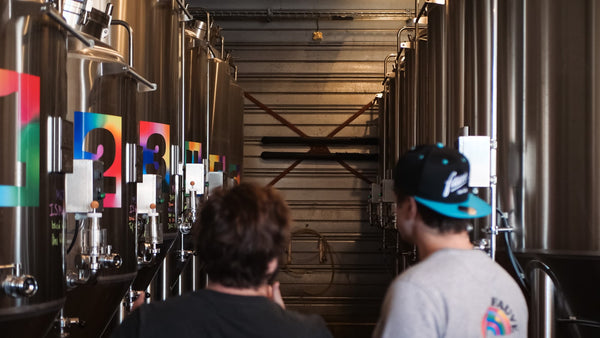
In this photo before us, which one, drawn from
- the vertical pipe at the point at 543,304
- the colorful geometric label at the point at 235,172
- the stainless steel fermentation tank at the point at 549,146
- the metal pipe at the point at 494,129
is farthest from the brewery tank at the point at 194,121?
the vertical pipe at the point at 543,304

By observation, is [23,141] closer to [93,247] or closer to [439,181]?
[93,247]

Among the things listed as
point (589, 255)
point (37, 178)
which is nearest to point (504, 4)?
point (589, 255)

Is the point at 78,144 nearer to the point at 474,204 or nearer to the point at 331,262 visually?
the point at 474,204

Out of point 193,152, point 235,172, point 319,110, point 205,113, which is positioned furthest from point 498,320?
point 319,110

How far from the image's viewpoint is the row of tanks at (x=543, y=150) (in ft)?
11.5

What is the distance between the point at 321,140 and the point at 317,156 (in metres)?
0.25

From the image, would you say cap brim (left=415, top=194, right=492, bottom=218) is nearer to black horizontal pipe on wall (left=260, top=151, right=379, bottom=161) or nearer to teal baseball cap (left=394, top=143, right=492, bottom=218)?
→ teal baseball cap (left=394, top=143, right=492, bottom=218)

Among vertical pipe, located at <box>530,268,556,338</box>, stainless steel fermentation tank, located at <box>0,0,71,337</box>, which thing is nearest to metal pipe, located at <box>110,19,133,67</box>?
stainless steel fermentation tank, located at <box>0,0,71,337</box>

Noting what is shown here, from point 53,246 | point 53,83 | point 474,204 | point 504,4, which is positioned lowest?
point 53,246

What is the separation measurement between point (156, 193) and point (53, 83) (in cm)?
243

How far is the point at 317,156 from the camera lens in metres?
11.5

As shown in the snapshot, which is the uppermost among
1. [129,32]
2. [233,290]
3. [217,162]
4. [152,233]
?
[129,32]

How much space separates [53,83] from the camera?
2.88m

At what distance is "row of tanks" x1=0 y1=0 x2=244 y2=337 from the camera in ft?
8.53
